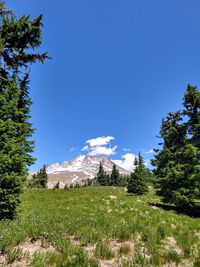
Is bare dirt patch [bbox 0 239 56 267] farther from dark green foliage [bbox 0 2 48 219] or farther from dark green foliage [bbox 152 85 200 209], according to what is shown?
dark green foliage [bbox 152 85 200 209]

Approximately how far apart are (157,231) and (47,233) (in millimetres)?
4615

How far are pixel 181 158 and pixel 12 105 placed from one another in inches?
657

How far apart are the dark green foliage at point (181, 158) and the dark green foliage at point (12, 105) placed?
13.3 metres

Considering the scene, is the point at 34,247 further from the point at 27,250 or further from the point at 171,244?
the point at 171,244

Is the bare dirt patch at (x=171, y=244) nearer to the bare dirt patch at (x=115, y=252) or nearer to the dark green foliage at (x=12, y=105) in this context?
the bare dirt patch at (x=115, y=252)

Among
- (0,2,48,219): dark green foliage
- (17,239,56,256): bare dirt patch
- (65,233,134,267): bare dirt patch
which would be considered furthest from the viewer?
(0,2,48,219): dark green foliage

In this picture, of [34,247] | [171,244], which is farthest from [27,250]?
[171,244]

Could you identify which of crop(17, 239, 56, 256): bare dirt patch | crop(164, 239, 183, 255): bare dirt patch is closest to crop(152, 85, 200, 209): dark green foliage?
crop(164, 239, 183, 255): bare dirt patch

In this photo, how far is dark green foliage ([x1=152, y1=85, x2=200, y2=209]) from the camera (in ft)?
71.9

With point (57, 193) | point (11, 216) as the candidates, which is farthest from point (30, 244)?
point (57, 193)

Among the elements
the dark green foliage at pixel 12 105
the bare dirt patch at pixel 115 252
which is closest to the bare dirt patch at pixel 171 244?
the bare dirt patch at pixel 115 252

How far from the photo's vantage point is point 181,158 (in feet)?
80.6

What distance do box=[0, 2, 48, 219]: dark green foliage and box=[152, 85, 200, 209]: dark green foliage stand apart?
13.3 meters

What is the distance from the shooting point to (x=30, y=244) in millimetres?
8094
